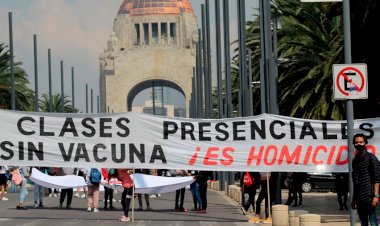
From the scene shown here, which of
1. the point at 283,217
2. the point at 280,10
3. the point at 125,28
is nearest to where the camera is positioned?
the point at 283,217

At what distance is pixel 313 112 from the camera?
142 ft

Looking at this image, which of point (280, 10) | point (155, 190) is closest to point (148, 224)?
point (155, 190)

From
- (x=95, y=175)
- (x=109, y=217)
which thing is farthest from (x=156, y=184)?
(x=109, y=217)

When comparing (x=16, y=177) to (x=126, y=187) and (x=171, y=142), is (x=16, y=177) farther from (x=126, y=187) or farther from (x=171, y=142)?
(x=171, y=142)

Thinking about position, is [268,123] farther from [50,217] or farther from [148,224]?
[50,217]

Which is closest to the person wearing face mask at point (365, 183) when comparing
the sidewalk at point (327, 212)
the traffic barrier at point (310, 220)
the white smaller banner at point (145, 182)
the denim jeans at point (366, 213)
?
the denim jeans at point (366, 213)

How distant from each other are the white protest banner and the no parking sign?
5.19 m

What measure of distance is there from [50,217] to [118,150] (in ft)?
13.3

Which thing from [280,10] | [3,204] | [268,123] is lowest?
[3,204]

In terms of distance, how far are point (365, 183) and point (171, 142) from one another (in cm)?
848

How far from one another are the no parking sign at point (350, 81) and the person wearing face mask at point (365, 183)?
204 cm

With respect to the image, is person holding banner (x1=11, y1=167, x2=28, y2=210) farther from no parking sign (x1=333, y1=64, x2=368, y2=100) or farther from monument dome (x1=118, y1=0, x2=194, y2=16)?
monument dome (x1=118, y1=0, x2=194, y2=16)

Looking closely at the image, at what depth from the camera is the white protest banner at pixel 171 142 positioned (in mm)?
24250

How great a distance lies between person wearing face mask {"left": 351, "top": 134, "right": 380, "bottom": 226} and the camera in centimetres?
1666
